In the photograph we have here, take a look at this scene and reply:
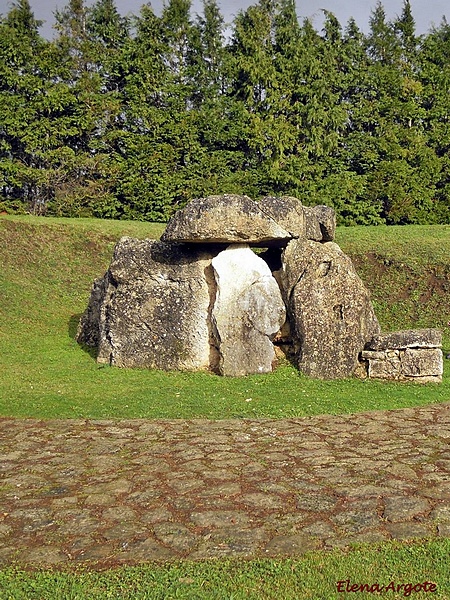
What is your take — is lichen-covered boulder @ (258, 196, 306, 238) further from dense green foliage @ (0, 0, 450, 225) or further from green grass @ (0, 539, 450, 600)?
dense green foliage @ (0, 0, 450, 225)

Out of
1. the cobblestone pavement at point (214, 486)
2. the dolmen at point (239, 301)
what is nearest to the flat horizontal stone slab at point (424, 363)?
the dolmen at point (239, 301)

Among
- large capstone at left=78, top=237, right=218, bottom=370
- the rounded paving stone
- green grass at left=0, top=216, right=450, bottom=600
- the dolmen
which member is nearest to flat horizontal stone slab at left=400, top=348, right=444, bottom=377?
the dolmen

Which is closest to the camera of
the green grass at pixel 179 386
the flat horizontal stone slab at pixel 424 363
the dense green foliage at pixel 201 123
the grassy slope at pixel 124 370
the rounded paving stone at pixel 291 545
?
the green grass at pixel 179 386

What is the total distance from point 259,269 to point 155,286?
216 centimetres

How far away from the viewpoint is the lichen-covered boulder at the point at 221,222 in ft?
40.2

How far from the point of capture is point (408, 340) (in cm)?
1212

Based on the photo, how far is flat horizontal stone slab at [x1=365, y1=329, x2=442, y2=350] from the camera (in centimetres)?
1201

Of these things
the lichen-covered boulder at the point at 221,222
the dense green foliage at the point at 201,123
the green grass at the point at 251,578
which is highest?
the dense green foliage at the point at 201,123

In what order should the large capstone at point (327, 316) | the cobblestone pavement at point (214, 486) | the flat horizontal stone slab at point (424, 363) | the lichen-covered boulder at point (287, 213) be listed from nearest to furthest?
the cobblestone pavement at point (214, 486) < the flat horizontal stone slab at point (424, 363) < the large capstone at point (327, 316) < the lichen-covered boulder at point (287, 213)

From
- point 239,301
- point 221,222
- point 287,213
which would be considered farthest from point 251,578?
point 287,213

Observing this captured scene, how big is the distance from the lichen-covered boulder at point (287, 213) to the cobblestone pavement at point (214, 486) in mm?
4986

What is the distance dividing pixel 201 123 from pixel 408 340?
1574 centimetres

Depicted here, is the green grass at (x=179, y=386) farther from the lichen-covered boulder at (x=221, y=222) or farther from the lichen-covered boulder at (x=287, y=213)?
the lichen-covered boulder at (x=287, y=213)

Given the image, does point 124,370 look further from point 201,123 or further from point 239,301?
point 201,123
